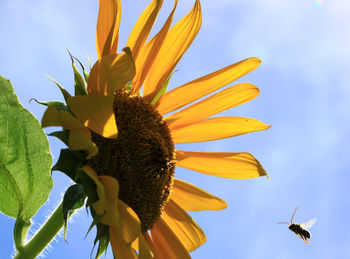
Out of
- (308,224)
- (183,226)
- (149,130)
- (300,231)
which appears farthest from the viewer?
(300,231)

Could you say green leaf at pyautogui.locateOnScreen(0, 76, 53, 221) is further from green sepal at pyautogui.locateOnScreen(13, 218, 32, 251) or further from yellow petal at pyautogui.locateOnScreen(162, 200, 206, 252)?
yellow petal at pyautogui.locateOnScreen(162, 200, 206, 252)

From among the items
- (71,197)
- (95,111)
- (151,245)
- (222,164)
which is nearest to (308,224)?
(222,164)

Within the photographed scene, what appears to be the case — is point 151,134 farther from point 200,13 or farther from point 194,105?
point 200,13

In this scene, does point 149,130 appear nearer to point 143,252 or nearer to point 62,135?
point 62,135

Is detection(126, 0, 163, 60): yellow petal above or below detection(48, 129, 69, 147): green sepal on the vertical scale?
above

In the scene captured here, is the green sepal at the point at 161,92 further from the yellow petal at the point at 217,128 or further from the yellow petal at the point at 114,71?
the yellow petal at the point at 114,71

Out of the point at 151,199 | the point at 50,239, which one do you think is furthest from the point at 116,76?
the point at 50,239

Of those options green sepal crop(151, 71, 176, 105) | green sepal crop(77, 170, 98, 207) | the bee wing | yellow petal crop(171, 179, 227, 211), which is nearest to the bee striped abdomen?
the bee wing
